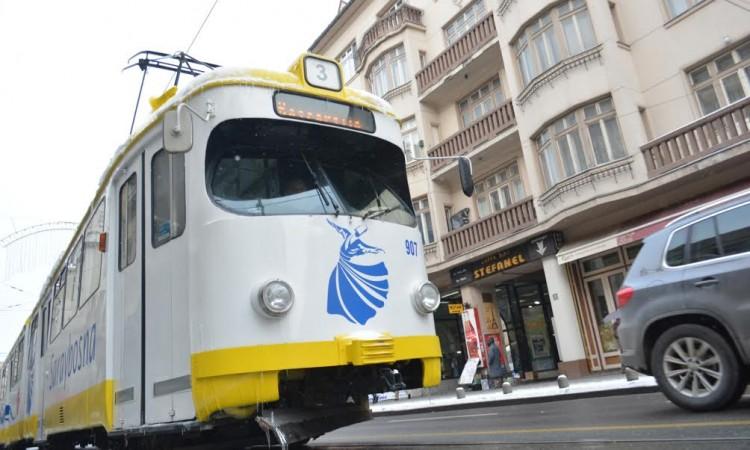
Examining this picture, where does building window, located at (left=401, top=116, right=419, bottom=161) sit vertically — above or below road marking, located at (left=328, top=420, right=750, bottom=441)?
above

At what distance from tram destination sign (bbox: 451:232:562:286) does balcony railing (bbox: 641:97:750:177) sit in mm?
3774

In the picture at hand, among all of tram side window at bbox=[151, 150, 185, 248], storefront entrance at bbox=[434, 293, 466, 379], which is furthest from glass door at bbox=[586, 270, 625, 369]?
tram side window at bbox=[151, 150, 185, 248]

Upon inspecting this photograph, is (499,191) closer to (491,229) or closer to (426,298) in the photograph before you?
(491,229)

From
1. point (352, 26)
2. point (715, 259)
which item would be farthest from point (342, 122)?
point (352, 26)

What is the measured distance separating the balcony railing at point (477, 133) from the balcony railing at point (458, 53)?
2.43m

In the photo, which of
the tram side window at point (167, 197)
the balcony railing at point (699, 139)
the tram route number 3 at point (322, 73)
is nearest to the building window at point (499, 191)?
the balcony railing at point (699, 139)

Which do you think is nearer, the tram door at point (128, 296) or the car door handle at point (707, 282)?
the tram door at point (128, 296)

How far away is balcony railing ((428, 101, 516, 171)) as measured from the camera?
19922mm

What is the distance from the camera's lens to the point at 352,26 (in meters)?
28.8

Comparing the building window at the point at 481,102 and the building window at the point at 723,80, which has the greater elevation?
the building window at the point at 481,102

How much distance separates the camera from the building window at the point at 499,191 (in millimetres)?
20766

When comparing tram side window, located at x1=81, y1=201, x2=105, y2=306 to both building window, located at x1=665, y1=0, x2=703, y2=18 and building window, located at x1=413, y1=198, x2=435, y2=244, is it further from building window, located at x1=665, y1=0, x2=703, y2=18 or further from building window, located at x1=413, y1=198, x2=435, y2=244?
building window, located at x1=413, y1=198, x2=435, y2=244

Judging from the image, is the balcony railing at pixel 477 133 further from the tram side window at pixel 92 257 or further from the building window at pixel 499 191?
the tram side window at pixel 92 257

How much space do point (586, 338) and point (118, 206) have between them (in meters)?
15.2
